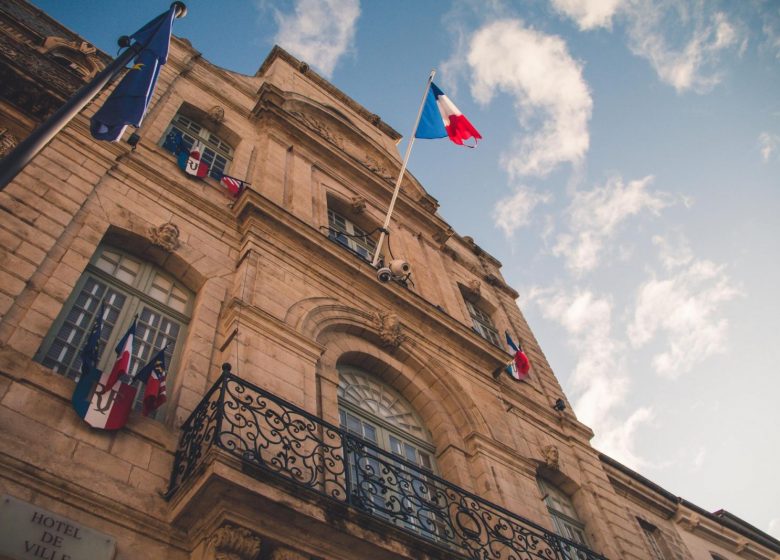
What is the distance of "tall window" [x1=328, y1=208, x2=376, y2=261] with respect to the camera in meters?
13.4

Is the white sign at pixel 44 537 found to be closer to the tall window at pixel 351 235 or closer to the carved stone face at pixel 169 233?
the carved stone face at pixel 169 233

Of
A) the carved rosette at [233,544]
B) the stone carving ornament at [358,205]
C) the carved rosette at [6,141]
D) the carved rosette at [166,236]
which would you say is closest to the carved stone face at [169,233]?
the carved rosette at [166,236]

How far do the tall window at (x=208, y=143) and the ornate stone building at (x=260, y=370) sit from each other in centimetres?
13

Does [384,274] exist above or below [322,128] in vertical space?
below

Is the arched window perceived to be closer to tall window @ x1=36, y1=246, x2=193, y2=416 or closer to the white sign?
tall window @ x1=36, y1=246, x2=193, y2=416

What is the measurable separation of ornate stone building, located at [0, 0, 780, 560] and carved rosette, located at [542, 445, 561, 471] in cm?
6

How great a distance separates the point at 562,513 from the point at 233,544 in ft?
26.0

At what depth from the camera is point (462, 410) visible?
10.8 metres

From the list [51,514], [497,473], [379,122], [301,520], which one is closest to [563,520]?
[497,473]

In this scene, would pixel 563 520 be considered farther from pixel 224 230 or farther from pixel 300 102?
pixel 300 102

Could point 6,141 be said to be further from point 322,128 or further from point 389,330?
point 322,128

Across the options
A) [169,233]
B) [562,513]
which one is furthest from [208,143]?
[562,513]

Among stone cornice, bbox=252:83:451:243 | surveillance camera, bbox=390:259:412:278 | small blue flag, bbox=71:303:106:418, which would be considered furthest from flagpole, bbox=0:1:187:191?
stone cornice, bbox=252:83:451:243

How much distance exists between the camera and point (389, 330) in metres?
10.7
